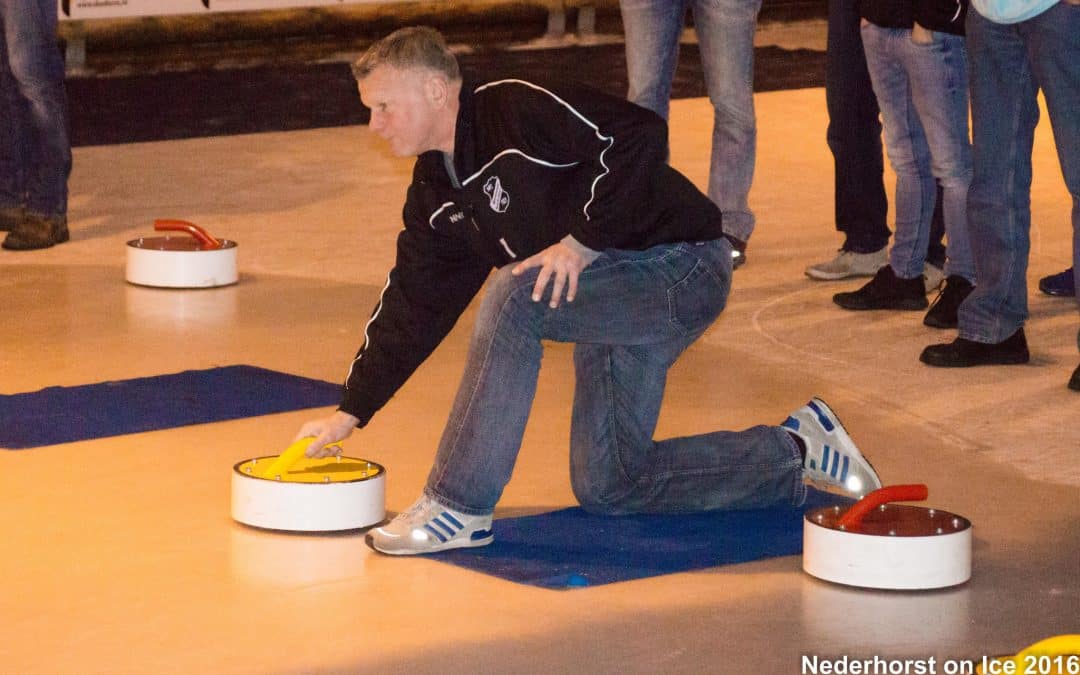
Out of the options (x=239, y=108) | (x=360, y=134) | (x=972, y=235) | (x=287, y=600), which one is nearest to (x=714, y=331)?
(x=972, y=235)

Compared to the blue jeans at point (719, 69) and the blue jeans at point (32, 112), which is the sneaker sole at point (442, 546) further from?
the blue jeans at point (32, 112)

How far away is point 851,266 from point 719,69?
776mm

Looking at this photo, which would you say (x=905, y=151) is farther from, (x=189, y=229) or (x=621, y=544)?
(x=621, y=544)

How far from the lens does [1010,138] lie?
535cm

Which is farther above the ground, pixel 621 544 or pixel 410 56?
pixel 410 56

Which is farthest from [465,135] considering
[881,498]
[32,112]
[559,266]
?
[32,112]

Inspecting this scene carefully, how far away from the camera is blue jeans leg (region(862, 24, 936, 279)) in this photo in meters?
6.06

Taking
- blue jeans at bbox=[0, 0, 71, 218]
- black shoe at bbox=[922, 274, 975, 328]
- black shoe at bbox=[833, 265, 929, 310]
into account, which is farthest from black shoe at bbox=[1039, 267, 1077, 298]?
blue jeans at bbox=[0, 0, 71, 218]

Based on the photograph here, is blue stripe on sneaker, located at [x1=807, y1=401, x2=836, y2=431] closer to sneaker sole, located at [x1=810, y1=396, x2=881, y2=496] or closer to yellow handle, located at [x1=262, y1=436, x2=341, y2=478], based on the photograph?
sneaker sole, located at [x1=810, y1=396, x2=881, y2=496]

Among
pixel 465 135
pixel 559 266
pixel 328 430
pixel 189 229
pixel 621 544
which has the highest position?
pixel 465 135

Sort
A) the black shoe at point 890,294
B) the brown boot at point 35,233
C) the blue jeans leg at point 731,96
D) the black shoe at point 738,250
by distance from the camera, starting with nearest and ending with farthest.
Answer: the black shoe at point 890,294 → the blue jeans leg at point 731,96 → the black shoe at point 738,250 → the brown boot at point 35,233

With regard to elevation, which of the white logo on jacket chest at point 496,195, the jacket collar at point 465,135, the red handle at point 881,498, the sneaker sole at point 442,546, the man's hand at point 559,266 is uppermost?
the jacket collar at point 465,135

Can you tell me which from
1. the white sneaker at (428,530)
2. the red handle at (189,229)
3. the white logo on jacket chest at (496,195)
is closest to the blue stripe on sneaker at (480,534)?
the white sneaker at (428,530)

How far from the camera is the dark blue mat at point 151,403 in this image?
15.8 feet
